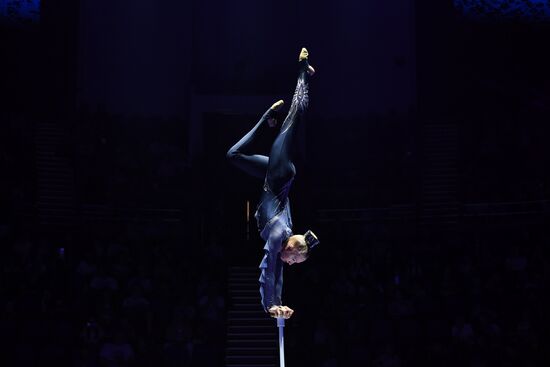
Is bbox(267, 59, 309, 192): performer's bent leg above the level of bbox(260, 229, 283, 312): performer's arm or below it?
above

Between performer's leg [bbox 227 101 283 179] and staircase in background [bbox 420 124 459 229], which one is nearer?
performer's leg [bbox 227 101 283 179]

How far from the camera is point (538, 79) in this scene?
571 inches

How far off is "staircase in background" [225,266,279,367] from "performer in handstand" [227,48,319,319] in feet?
19.5

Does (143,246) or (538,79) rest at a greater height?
(538,79)

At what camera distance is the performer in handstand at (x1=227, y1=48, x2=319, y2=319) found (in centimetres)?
482

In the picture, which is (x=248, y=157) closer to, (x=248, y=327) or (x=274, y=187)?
(x=274, y=187)

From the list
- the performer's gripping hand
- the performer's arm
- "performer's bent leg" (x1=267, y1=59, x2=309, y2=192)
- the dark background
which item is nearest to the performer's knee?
"performer's bent leg" (x1=267, y1=59, x2=309, y2=192)

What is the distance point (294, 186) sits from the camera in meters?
13.8

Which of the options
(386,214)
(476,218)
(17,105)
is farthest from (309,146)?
(17,105)

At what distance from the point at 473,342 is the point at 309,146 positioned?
6.10 meters

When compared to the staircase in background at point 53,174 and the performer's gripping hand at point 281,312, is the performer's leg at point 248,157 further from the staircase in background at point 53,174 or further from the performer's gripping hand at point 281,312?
the staircase in background at point 53,174

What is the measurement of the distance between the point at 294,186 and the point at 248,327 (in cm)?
341

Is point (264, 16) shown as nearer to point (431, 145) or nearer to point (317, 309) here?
point (431, 145)

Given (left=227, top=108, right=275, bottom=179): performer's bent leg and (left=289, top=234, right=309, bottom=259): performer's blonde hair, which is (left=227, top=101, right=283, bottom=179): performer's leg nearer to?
(left=227, top=108, right=275, bottom=179): performer's bent leg
